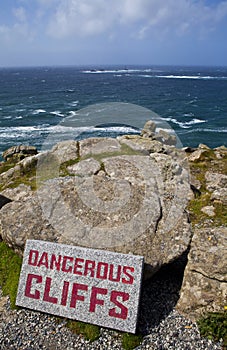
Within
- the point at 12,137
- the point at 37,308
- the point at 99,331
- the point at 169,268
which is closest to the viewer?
the point at 99,331

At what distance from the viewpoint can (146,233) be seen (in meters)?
10.7

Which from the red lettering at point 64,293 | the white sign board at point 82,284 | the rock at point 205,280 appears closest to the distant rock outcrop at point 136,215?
the rock at point 205,280

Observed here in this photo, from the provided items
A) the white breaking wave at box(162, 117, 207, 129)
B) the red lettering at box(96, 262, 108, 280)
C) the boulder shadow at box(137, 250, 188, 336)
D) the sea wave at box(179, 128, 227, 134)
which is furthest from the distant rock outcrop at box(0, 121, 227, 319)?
the white breaking wave at box(162, 117, 207, 129)

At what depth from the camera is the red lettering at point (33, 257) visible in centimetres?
1012

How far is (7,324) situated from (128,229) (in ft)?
16.7

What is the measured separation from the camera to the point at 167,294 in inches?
411

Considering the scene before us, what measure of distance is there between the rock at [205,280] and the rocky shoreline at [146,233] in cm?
3

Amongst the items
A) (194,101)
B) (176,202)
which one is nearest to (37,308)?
(176,202)

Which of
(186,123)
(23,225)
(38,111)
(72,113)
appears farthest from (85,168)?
(38,111)

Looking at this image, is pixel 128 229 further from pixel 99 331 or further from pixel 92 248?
pixel 99 331

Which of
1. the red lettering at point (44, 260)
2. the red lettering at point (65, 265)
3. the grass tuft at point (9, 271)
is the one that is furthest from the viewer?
the grass tuft at point (9, 271)

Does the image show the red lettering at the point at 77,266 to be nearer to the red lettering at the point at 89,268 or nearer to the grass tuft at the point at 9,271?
the red lettering at the point at 89,268

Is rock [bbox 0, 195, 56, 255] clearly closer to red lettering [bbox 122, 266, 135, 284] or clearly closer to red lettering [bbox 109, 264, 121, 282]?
red lettering [bbox 109, 264, 121, 282]

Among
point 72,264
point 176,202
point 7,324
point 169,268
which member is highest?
point 176,202
